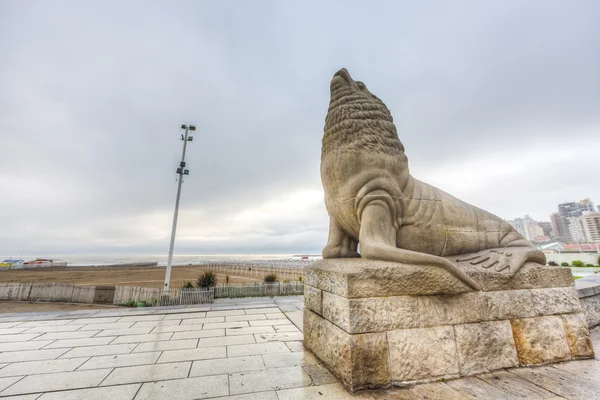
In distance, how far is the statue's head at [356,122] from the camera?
3334mm

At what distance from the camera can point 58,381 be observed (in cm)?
275

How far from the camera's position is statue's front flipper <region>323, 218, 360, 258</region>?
3.74 metres

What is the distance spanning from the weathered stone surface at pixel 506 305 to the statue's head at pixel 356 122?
200 centimetres

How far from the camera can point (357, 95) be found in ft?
11.8

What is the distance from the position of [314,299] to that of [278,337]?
4.50 feet

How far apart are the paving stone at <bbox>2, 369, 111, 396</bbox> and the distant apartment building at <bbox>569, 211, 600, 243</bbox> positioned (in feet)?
245

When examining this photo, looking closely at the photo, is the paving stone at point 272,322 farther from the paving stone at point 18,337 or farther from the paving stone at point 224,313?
the paving stone at point 18,337

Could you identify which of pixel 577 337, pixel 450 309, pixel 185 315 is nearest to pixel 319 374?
pixel 450 309

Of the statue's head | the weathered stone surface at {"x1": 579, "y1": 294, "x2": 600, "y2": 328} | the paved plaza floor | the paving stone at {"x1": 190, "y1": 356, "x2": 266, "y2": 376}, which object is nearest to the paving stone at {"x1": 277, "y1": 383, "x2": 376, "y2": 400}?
the paved plaza floor

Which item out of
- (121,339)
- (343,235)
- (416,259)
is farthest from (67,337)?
(416,259)

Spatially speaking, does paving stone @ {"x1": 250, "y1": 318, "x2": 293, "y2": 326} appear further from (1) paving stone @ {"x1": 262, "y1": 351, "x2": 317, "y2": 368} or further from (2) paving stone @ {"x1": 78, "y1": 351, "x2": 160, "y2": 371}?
(2) paving stone @ {"x1": 78, "y1": 351, "x2": 160, "y2": 371}

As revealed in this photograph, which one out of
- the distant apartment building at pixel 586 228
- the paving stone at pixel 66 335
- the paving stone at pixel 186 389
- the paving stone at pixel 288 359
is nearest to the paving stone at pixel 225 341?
the paving stone at pixel 288 359

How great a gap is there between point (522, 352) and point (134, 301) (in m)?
11.7

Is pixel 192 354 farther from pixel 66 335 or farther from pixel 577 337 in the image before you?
pixel 577 337
